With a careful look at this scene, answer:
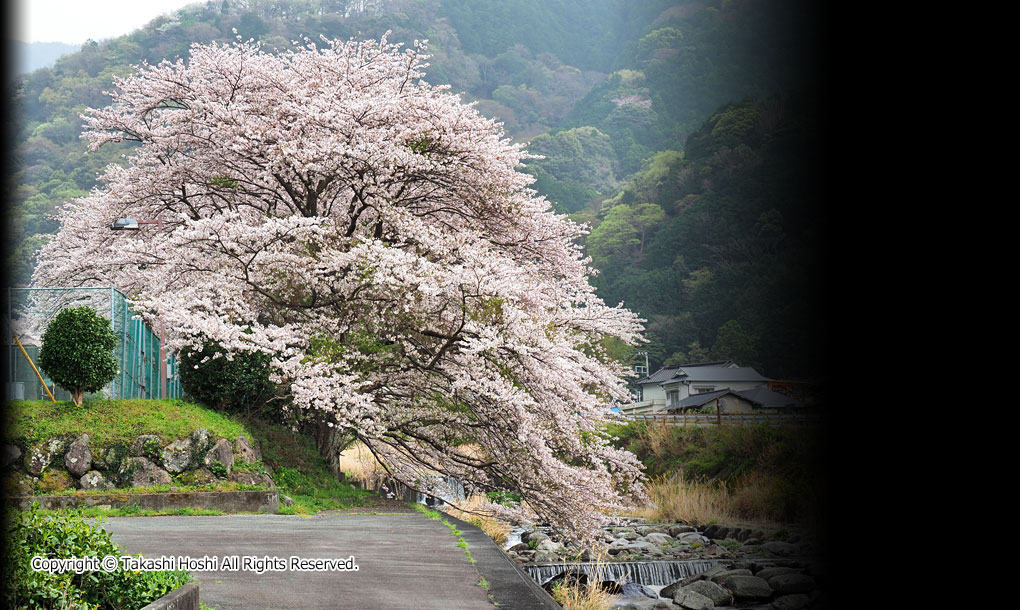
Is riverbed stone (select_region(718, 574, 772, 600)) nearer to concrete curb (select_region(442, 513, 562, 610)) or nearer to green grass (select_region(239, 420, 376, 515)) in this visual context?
concrete curb (select_region(442, 513, 562, 610))

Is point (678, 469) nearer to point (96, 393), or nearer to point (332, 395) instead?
point (332, 395)

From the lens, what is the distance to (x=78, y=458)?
31.0ft

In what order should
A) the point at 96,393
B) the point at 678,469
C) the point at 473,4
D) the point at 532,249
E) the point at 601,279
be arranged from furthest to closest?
the point at 473,4
the point at 601,279
the point at 678,469
the point at 532,249
the point at 96,393

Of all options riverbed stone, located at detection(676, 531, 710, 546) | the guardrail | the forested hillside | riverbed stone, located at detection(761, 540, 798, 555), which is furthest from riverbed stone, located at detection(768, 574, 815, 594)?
the forested hillside

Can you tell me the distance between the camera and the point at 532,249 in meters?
13.6

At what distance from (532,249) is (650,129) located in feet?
221

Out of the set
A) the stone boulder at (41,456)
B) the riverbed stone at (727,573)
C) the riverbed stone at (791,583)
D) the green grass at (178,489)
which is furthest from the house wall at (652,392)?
the stone boulder at (41,456)

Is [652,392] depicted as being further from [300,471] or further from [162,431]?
[162,431]

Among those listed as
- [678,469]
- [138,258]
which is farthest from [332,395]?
[678,469]

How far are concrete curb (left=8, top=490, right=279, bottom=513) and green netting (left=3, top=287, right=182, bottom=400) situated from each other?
2707 mm

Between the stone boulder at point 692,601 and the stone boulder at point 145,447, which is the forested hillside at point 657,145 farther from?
the stone boulder at point 145,447

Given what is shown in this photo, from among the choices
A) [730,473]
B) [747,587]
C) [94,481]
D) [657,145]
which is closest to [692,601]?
[747,587]

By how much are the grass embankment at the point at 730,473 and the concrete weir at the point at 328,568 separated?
10087 mm

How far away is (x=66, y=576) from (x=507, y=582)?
9.84 feet
